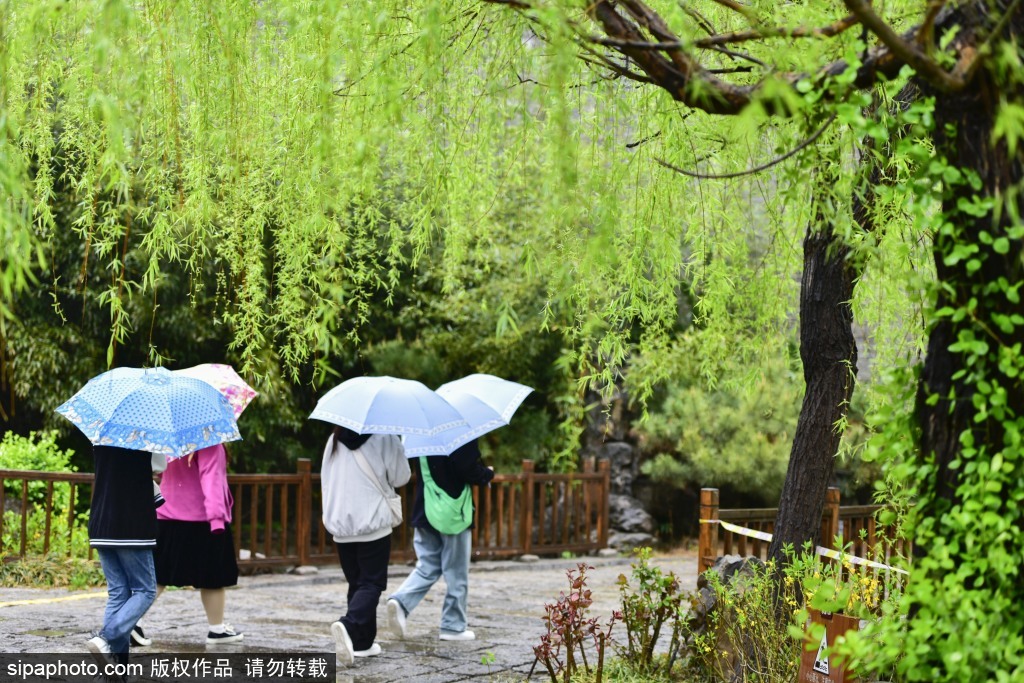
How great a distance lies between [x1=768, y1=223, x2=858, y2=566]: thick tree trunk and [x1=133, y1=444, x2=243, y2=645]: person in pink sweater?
3198mm

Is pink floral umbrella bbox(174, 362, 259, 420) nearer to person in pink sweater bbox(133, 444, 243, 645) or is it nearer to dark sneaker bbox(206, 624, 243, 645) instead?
person in pink sweater bbox(133, 444, 243, 645)

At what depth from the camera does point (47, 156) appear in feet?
19.4

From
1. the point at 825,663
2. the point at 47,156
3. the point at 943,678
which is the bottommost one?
the point at 825,663

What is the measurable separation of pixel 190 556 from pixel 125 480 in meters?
1.23

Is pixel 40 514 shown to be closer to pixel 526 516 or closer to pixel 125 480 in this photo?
pixel 125 480

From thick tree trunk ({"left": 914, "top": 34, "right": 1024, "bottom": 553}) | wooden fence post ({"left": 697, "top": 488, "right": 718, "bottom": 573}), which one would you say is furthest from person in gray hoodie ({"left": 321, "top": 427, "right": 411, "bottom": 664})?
thick tree trunk ({"left": 914, "top": 34, "right": 1024, "bottom": 553})

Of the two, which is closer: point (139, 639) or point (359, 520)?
point (359, 520)

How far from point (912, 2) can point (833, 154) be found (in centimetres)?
67

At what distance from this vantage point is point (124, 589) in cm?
595

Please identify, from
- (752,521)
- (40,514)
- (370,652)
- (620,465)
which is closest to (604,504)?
(620,465)

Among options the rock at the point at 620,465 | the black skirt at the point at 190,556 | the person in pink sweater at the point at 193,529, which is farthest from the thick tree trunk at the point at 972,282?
the rock at the point at 620,465

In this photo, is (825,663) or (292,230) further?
(292,230)

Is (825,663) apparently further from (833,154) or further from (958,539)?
(833,154)

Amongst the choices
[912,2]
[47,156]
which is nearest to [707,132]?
[912,2]
